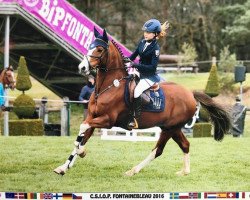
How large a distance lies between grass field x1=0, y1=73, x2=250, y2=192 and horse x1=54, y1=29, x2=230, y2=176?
28 centimetres

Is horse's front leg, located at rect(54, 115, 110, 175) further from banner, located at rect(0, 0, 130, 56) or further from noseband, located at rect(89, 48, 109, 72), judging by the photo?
banner, located at rect(0, 0, 130, 56)

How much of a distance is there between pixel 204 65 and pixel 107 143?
783 inches

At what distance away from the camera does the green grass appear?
21.5 feet

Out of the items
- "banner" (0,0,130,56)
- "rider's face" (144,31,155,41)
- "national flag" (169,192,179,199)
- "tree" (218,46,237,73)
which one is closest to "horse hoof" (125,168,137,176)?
"rider's face" (144,31,155,41)

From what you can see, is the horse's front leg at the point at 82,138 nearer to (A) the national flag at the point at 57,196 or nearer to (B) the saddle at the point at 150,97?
(B) the saddle at the point at 150,97

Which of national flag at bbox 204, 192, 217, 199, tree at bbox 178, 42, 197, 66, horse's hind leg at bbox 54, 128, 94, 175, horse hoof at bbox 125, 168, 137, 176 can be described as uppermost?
tree at bbox 178, 42, 197, 66

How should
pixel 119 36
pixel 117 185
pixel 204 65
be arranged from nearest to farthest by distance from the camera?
pixel 117 185 → pixel 204 65 → pixel 119 36

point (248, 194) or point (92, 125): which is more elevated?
point (92, 125)

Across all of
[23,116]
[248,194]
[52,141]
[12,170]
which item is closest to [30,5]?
[23,116]

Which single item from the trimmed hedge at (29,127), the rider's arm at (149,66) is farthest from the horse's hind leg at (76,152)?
the trimmed hedge at (29,127)

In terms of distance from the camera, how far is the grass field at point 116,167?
6.55 metres

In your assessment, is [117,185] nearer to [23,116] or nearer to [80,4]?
[23,116]

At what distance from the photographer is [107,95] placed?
6875 mm

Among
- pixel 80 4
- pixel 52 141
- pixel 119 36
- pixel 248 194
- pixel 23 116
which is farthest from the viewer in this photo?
pixel 119 36
